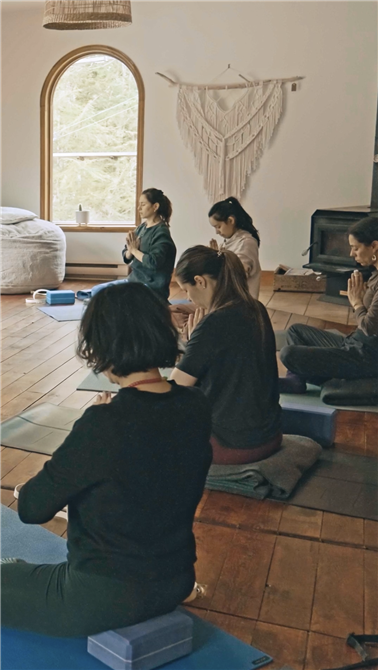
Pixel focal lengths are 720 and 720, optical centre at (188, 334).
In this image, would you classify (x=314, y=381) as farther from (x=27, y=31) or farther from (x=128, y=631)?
(x=27, y=31)

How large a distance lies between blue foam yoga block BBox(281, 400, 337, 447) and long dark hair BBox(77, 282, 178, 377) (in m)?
1.74

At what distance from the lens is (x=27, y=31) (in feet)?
25.8

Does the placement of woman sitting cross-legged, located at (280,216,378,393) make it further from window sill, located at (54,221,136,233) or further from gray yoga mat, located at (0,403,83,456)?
window sill, located at (54,221,136,233)

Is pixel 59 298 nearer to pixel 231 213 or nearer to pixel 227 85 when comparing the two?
pixel 231 213

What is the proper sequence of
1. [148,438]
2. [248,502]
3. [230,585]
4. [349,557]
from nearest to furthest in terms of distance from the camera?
1. [148,438]
2. [230,585]
3. [349,557]
4. [248,502]

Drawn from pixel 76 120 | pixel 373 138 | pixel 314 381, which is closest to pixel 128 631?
pixel 314 381

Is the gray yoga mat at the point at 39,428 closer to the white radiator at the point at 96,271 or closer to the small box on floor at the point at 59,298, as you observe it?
the small box on floor at the point at 59,298

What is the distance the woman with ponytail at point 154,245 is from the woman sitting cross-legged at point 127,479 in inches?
130

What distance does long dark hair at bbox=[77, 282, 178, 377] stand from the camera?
1.48m

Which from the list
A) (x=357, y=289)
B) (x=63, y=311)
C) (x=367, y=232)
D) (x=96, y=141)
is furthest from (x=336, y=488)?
(x=96, y=141)

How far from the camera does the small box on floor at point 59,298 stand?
6.43 m

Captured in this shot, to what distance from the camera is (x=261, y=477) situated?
266cm

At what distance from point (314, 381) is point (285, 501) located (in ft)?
4.71

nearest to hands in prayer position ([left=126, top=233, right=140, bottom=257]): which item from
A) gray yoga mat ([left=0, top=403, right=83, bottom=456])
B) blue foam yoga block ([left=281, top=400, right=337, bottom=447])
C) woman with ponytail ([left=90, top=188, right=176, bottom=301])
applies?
woman with ponytail ([left=90, top=188, right=176, bottom=301])
